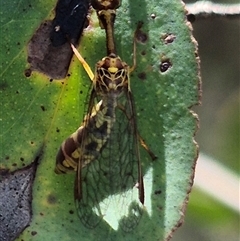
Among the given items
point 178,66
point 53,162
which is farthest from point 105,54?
point 53,162

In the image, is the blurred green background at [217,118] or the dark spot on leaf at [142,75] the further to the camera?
the blurred green background at [217,118]

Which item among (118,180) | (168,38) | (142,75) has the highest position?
(168,38)

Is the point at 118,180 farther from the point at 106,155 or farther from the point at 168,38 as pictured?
the point at 168,38

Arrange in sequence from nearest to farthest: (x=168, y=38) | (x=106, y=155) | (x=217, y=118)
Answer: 1. (x=168, y=38)
2. (x=106, y=155)
3. (x=217, y=118)

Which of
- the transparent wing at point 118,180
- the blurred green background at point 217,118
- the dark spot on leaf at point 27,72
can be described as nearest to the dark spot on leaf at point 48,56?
the dark spot on leaf at point 27,72

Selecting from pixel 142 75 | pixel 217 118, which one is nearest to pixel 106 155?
pixel 142 75

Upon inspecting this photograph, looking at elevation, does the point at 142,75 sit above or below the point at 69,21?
below

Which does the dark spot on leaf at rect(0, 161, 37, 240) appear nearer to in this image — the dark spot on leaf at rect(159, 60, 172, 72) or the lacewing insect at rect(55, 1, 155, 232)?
the lacewing insect at rect(55, 1, 155, 232)

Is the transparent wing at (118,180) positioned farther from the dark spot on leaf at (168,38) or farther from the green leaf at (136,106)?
the dark spot on leaf at (168,38)
